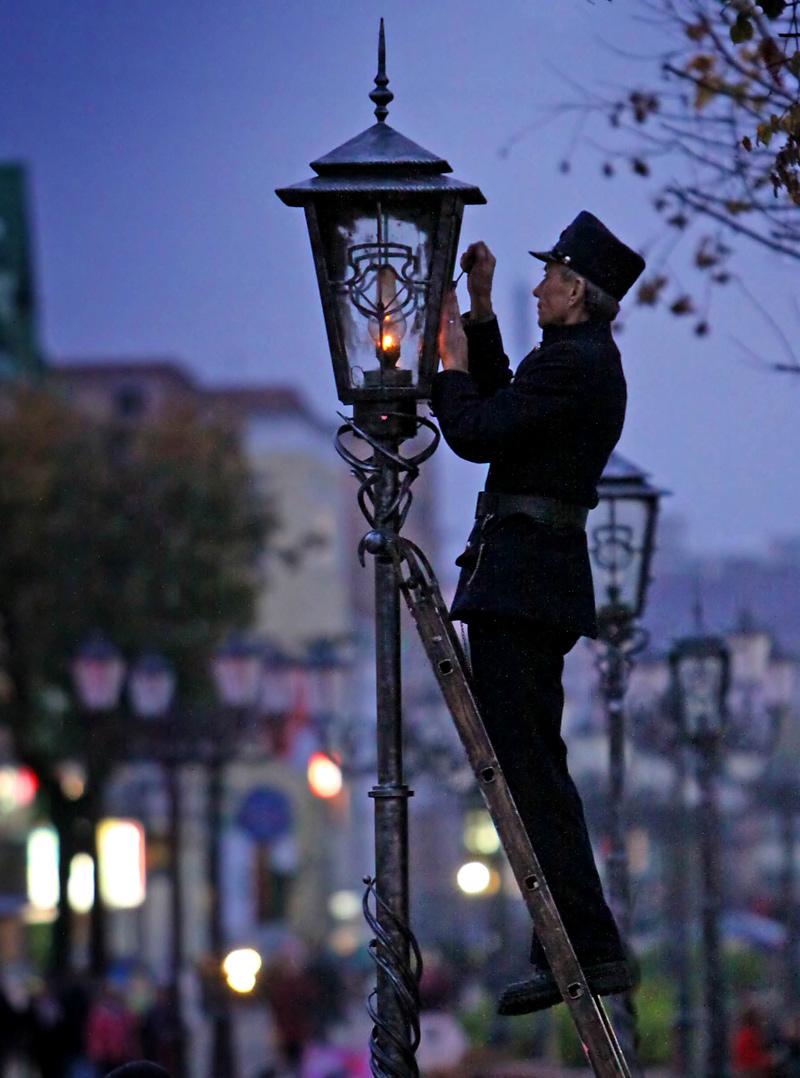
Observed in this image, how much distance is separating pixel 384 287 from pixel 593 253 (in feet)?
1.71

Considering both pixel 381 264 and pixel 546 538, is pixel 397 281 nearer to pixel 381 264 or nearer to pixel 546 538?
pixel 381 264

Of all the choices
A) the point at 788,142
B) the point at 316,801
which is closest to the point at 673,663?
the point at 788,142

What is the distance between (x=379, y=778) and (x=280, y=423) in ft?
200

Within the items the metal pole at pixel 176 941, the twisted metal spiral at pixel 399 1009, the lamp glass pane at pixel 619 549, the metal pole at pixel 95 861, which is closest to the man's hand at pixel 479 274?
the twisted metal spiral at pixel 399 1009

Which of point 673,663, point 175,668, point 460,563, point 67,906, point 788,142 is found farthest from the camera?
point 175,668

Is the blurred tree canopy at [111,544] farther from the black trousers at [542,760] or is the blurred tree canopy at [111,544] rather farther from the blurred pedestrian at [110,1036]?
the black trousers at [542,760]

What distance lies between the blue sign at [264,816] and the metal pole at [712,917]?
29.4ft

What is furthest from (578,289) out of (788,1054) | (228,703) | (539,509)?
(228,703)

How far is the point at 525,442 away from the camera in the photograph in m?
5.13

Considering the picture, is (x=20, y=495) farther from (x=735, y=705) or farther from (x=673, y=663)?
(x=673, y=663)

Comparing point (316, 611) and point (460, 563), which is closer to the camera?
point (460, 563)

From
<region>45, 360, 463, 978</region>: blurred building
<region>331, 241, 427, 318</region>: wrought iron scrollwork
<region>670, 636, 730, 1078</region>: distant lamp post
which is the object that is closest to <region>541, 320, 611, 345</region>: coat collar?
<region>331, 241, 427, 318</region>: wrought iron scrollwork

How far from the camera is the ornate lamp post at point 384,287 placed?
5270 mm

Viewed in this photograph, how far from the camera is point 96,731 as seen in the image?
27844mm
